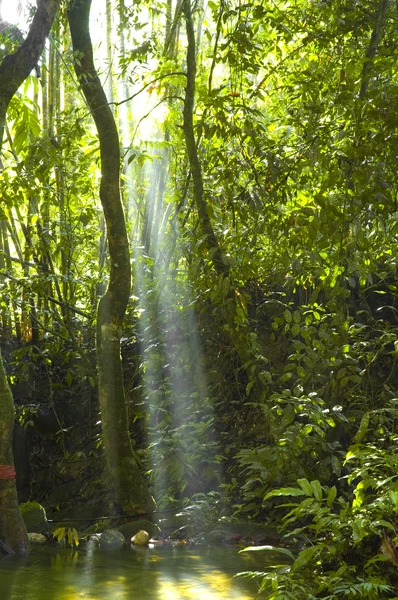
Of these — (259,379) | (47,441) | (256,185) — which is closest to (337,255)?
(256,185)

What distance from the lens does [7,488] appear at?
458 centimetres

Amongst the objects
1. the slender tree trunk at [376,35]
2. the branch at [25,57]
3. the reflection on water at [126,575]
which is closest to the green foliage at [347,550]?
the reflection on water at [126,575]

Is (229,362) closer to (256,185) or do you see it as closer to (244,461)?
(244,461)

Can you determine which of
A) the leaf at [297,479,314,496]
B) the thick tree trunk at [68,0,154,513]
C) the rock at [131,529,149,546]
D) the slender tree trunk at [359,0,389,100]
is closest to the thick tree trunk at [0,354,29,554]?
the rock at [131,529,149,546]

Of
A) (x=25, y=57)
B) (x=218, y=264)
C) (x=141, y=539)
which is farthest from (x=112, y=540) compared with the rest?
(x=25, y=57)

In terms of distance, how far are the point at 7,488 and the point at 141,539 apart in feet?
3.49

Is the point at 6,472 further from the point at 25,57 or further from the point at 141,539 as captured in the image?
the point at 25,57

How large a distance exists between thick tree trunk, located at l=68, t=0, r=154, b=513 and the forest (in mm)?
17

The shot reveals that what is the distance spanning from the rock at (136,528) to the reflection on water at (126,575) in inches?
10.9

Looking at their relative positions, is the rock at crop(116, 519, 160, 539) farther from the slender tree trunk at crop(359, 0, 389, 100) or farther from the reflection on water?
the slender tree trunk at crop(359, 0, 389, 100)

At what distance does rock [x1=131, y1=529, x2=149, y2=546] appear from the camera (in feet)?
16.7

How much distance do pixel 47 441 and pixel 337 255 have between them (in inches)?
167

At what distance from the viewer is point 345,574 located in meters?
3.00

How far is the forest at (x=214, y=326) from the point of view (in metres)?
4.09
